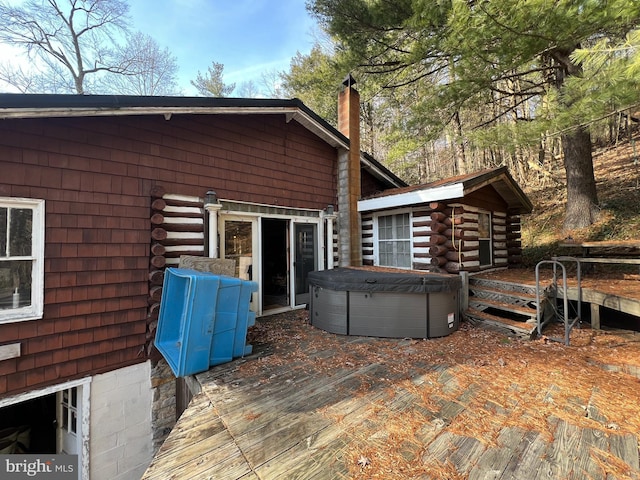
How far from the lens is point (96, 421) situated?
3920 millimetres

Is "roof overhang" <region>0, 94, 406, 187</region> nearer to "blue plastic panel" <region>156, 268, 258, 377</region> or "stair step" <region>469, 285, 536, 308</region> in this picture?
"blue plastic panel" <region>156, 268, 258, 377</region>

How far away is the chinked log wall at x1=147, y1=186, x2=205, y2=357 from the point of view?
434cm

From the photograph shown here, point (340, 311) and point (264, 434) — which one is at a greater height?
point (340, 311)

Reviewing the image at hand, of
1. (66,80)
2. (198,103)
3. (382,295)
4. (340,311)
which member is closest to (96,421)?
(340,311)

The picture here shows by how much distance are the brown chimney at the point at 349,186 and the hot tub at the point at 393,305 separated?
260cm

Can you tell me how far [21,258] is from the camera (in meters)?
3.46

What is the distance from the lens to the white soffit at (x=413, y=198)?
5426 millimetres

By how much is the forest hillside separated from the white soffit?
17.4ft

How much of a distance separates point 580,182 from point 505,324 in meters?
6.77

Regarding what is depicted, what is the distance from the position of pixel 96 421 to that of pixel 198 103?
4.75 metres

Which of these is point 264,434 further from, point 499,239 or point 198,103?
point 499,239

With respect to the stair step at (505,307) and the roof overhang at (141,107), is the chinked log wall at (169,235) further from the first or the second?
the stair step at (505,307)

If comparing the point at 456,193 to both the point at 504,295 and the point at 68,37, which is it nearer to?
the point at 504,295

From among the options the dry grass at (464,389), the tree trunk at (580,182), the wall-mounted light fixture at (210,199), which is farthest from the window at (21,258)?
the tree trunk at (580,182)
